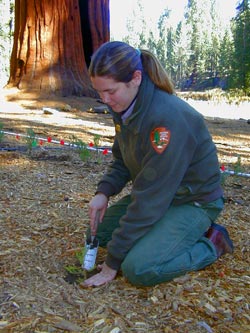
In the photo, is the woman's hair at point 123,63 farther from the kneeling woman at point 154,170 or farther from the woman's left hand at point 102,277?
the woman's left hand at point 102,277

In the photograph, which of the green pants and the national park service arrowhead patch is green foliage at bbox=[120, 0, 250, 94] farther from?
the national park service arrowhead patch

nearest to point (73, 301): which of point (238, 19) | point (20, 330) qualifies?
point (20, 330)

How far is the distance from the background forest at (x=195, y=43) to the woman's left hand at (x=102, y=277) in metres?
39.6

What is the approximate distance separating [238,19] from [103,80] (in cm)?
3988

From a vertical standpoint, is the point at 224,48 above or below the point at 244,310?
above

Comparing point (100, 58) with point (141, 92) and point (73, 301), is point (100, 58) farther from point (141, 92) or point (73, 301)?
point (73, 301)

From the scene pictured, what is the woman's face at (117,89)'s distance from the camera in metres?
2.06

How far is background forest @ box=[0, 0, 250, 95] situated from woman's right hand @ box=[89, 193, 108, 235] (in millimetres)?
39306

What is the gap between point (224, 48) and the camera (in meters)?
63.2

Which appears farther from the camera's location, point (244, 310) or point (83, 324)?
point (244, 310)

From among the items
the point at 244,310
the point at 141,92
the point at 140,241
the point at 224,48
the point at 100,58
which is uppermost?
the point at 224,48

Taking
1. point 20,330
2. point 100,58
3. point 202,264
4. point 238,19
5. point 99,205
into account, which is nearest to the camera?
point 20,330

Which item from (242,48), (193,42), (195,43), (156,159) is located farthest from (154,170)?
(193,42)

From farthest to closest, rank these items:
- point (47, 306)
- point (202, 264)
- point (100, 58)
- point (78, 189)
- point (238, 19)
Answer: point (238, 19) → point (78, 189) → point (202, 264) → point (100, 58) → point (47, 306)
